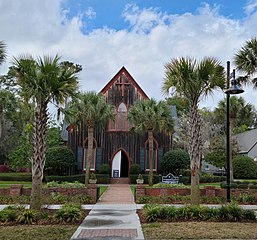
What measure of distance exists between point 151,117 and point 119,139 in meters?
7.30

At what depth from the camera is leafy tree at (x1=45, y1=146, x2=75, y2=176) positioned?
28938mm

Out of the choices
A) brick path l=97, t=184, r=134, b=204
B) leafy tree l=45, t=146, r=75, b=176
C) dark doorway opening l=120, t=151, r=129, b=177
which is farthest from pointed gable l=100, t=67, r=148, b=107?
brick path l=97, t=184, r=134, b=204

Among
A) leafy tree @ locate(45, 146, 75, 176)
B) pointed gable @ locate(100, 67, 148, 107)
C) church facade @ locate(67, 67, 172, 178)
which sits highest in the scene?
pointed gable @ locate(100, 67, 148, 107)

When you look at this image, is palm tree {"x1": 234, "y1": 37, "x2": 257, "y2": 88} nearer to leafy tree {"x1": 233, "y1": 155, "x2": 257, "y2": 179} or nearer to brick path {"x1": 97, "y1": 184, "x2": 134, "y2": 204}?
brick path {"x1": 97, "y1": 184, "x2": 134, "y2": 204}

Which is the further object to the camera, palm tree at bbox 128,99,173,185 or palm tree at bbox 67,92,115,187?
palm tree at bbox 128,99,173,185

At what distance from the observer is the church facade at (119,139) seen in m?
31.1

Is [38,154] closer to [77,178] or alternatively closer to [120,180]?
[77,178]

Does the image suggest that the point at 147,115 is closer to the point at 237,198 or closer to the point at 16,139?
the point at 237,198

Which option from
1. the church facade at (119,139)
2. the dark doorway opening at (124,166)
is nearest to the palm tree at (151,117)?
the church facade at (119,139)

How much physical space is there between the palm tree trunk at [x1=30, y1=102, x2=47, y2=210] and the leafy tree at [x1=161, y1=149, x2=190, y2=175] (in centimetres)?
1924

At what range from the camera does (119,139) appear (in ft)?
103

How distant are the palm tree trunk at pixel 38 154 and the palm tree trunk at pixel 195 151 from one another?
5.22 meters

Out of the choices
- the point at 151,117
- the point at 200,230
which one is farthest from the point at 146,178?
the point at 200,230

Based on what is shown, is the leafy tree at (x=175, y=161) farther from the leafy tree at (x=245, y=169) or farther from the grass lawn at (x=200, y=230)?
the grass lawn at (x=200, y=230)
